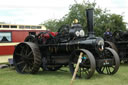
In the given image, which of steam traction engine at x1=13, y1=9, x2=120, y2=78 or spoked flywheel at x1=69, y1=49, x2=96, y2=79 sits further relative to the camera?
steam traction engine at x1=13, y1=9, x2=120, y2=78

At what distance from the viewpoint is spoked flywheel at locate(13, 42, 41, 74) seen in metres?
8.69

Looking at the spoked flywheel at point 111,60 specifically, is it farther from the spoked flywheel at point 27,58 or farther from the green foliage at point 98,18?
the green foliage at point 98,18

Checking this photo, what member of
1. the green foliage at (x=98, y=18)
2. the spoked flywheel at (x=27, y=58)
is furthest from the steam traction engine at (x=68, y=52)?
the green foliage at (x=98, y=18)

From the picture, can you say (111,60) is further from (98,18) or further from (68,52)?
(98,18)

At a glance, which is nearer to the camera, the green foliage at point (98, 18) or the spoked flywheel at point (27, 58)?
the spoked flywheel at point (27, 58)

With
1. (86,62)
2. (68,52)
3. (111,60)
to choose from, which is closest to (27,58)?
(68,52)

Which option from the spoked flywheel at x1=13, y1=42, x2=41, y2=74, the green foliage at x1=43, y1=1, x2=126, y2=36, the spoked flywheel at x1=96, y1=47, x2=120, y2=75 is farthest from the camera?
the green foliage at x1=43, y1=1, x2=126, y2=36

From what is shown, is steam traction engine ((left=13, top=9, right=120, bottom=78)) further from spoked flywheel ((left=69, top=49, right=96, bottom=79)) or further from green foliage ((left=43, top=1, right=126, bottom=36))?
green foliage ((left=43, top=1, right=126, bottom=36))

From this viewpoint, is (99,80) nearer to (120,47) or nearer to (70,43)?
(70,43)

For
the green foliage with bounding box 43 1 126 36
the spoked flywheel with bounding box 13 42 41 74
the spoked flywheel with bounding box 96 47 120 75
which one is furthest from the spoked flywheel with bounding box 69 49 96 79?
the green foliage with bounding box 43 1 126 36

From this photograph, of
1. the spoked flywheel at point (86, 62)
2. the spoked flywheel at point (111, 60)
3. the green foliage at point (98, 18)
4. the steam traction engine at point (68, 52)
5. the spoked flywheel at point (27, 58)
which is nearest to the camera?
the spoked flywheel at point (86, 62)

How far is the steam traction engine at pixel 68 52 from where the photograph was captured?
763 cm

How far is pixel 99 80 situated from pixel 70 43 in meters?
1.78

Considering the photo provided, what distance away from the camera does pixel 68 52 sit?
8.52 meters
